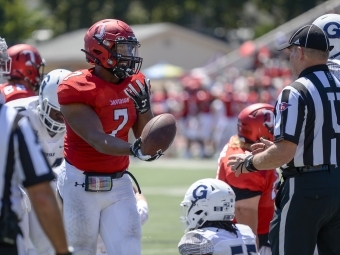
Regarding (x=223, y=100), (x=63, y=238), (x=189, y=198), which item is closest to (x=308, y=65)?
(x=189, y=198)

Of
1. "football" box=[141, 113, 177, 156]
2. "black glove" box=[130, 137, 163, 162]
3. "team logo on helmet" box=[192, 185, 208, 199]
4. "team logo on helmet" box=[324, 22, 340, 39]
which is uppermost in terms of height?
"team logo on helmet" box=[324, 22, 340, 39]

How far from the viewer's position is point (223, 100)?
71.6 ft

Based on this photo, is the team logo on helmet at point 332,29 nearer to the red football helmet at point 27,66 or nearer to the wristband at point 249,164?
the wristband at point 249,164

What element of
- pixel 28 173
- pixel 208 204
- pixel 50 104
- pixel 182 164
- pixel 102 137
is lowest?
pixel 182 164

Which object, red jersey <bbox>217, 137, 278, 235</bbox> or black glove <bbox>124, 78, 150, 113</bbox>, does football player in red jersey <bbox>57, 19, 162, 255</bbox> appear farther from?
red jersey <bbox>217, 137, 278, 235</bbox>

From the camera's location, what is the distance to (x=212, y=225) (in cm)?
541

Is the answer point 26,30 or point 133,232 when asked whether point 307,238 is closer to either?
point 133,232

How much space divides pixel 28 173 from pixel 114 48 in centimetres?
194

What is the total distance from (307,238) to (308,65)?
3.43ft

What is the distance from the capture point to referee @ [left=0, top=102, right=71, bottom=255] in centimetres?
372

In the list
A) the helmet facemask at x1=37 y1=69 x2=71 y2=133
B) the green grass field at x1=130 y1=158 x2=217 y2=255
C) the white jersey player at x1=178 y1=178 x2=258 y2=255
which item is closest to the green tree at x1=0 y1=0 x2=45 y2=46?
the green grass field at x1=130 y1=158 x2=217 y2=255

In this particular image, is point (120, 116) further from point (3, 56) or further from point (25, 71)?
point (25, 71)

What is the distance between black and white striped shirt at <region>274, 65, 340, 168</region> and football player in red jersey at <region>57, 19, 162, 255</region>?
0.99 m

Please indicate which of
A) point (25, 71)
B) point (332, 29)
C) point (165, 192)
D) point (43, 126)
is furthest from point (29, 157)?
point (165, 192)
